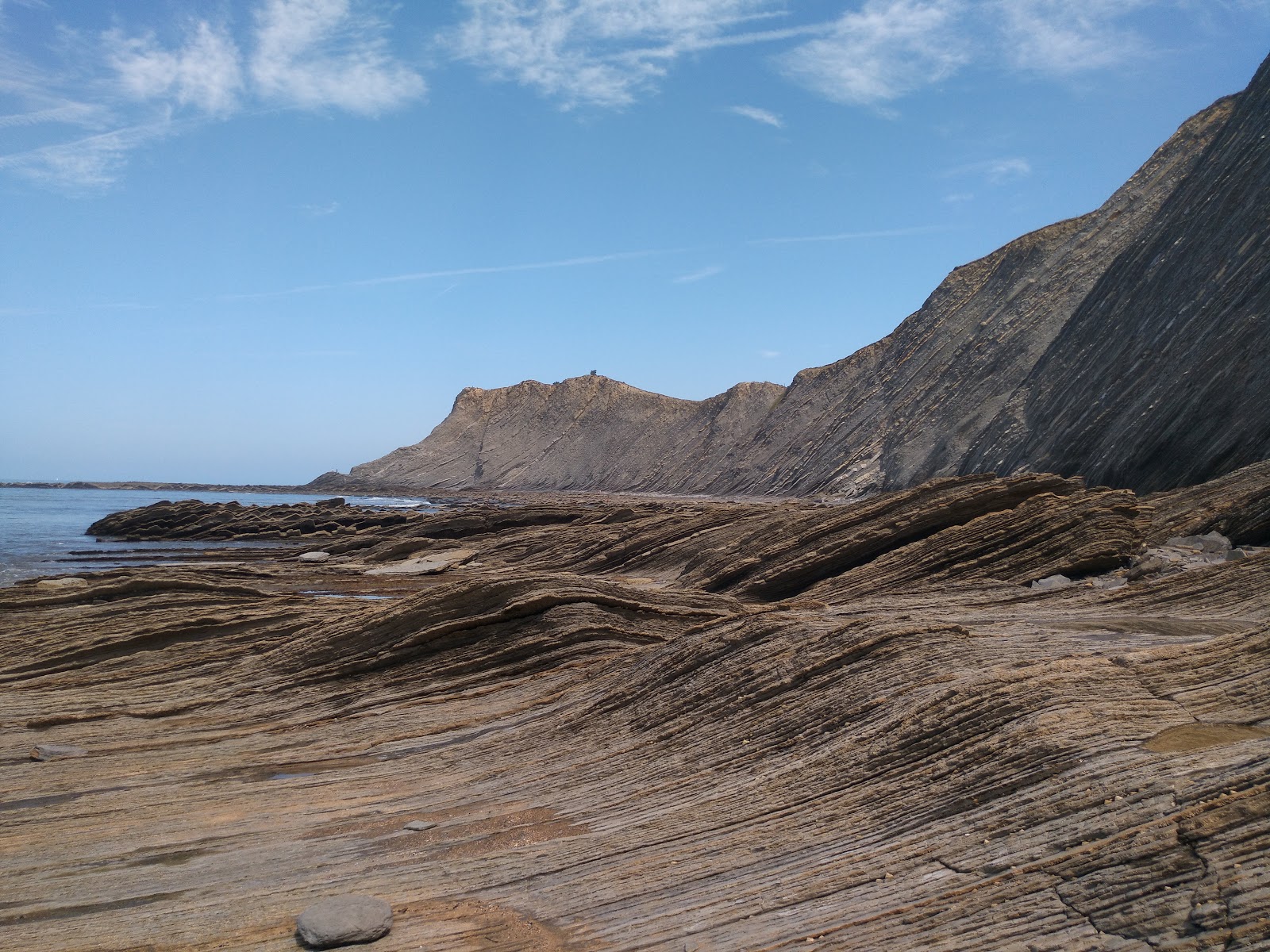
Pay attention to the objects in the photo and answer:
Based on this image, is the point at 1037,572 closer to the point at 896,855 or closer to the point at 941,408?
the point at 896,855

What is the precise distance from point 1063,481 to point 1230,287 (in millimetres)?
13619

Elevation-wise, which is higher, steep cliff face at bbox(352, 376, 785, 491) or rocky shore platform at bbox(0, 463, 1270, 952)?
steep cliff face at bbox(352, 376, 785, 491)

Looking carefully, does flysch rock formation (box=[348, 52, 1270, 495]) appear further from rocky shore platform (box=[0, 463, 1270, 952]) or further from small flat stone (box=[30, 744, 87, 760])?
small flat stone (box=[30, 744, 87, 760])

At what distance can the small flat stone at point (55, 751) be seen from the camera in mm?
10547

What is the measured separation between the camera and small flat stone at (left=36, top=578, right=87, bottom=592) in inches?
731

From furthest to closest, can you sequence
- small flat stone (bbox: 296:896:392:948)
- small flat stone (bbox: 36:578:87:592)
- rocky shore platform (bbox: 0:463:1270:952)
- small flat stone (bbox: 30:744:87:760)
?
small flat stone (bbox: 36:578:87:592) < small flat stone (bbox: 30:744:87:760) < small flat stone (bbox: 296:896:392:948) < rocky shore platform (bbox: 0:463:1270:952)

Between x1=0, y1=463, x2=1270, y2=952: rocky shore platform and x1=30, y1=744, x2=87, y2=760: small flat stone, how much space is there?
1.9 inches

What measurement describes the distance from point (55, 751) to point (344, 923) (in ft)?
20.4

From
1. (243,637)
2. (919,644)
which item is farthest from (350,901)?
(243,637)

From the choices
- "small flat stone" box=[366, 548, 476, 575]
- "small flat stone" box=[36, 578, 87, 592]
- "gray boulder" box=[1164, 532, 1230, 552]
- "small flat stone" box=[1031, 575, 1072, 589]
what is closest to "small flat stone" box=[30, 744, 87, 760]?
"small flat stone" box=[36, 578, 87, 592]

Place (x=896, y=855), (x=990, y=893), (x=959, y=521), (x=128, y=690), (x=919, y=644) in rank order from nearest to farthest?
1. (x=990, y=893)
2. (x=896, y=855)
3. (x=919, y=644)
4. (x=128, y=690)
5. (x=959, y=521)

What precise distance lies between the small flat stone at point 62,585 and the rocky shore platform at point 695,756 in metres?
1.20

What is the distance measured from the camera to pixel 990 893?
5387 millimetres

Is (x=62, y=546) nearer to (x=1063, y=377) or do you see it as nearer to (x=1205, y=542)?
(x=1063, y=377)
